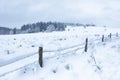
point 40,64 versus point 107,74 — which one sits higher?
point 40,64

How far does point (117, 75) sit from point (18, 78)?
5.92m

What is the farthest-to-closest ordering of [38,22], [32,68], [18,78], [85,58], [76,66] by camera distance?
[38,22] → [85,58] → [76,66] → [32,68] → [18,78]

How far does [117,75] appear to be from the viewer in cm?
1274

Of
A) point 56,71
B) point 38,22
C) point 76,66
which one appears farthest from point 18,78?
point 38,22

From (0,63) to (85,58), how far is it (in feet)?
17.9

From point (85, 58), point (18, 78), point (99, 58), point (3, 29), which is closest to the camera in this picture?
→ point (18, 78)

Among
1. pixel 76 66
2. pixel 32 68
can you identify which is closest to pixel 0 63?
pixel 32 68

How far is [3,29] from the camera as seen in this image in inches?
6688

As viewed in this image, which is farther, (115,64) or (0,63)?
(115,64)

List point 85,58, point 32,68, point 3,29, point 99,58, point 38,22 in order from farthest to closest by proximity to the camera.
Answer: point 3,29
point 38,22
point 99,58
point 85,58
point 32,68

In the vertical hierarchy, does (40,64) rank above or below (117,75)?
above

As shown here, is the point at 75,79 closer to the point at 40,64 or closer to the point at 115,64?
the point at 40,64

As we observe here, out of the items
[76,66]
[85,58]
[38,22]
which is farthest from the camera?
[38,22]

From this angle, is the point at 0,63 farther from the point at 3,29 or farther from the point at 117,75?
the point at 3,29
